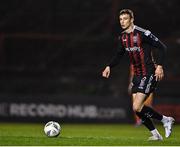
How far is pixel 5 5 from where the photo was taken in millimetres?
21594

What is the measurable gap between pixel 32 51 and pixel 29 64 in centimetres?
48

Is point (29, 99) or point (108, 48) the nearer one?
point (29, 99)

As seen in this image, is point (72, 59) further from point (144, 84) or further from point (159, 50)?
point (159, 50)

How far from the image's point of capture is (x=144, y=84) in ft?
31.8

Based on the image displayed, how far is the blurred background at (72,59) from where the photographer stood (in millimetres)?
17969

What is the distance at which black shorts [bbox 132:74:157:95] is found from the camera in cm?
970

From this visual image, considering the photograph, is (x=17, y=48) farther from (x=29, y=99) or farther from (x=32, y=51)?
(x=29, y=99)

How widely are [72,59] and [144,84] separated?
36.2 ft

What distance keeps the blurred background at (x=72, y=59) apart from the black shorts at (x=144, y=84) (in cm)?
815

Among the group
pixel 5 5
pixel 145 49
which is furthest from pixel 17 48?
pixel 145 49

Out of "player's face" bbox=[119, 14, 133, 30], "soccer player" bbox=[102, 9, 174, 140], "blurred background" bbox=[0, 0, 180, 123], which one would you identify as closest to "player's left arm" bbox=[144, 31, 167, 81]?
"soccer player" bbox=[102, 9, 174, 140]

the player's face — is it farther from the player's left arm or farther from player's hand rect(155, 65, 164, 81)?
player's hand rect(155, 65, 164, 81)

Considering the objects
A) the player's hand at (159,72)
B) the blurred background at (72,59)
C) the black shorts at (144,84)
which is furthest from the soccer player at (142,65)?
the blurred background at (72,59)

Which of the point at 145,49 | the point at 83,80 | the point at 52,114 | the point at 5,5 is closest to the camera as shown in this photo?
the point at 145,49
